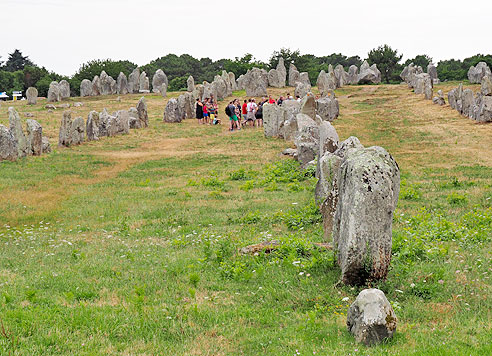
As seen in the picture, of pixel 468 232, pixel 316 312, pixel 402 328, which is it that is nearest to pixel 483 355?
pixel 402 328

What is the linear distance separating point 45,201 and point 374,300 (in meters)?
14.1

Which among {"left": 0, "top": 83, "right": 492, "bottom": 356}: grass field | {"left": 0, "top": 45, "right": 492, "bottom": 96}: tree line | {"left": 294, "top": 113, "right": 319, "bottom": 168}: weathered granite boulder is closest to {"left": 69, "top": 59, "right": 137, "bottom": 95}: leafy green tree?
{"left": 0, "top": 45, "right": 492, "bottom": 96}: tree line

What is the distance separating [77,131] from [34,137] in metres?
4.88

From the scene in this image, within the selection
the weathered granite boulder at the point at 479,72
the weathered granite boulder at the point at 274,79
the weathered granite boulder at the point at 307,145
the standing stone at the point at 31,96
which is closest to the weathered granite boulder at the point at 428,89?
the weathered granite boulder at the point at 479,72

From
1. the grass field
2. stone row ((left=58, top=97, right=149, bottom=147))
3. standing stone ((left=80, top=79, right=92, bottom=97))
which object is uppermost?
standing stone ((left=80, top=79, right=92, bottom=97))

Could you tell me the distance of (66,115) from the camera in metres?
30.9

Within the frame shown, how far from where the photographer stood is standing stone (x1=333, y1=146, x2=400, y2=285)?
28.4 ft

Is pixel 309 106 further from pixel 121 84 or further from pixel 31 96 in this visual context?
pixel 121 84

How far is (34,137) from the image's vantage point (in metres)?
27.0

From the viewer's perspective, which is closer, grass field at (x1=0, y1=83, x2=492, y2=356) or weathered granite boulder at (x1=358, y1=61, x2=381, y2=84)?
grass field at (x1=0, y1=83, x2=492, y2=356)

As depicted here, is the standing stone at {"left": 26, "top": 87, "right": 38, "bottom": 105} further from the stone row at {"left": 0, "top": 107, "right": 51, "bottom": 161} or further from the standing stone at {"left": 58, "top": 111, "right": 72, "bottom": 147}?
the stone row at {"left": 0, "top": 107, "right": 51, "bottom": 161}

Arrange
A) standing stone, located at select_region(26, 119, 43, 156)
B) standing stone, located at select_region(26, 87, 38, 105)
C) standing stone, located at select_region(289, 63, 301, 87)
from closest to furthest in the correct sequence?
standing stone, located at select_region(26, 119, 43, 156), standing stone, located at select_region(26, 87, 38, 105), standing stone, located at select_region(289, 63, 301, 87)

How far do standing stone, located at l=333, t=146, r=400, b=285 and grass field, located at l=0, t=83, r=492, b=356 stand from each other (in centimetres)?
32

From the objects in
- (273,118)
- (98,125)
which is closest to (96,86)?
(98,125)
